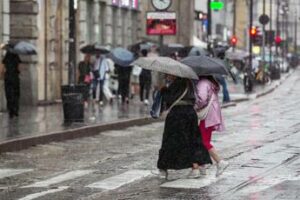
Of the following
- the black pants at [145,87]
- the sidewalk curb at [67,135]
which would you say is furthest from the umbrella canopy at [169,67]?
the black pants at [145,87]

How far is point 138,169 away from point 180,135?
1.63 metres

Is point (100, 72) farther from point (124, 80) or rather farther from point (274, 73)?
point (274, 73)

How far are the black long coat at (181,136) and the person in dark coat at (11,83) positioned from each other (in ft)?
34.6

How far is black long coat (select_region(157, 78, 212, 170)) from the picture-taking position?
11961mm

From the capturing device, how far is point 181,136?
11984mm

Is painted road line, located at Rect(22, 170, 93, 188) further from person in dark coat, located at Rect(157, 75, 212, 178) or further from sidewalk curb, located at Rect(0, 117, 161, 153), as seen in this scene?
sidewalk curb, located at Rect(0, 117, 161, 153)

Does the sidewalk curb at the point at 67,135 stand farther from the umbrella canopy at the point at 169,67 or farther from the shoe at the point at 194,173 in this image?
the shoe at the point at 194,173

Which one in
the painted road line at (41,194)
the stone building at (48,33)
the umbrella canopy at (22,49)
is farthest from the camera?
the stone building at (48,33)

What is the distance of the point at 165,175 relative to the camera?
12172 mm

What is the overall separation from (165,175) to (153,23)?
13626 mm

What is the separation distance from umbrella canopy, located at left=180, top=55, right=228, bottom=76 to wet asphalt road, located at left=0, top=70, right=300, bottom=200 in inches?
62.0

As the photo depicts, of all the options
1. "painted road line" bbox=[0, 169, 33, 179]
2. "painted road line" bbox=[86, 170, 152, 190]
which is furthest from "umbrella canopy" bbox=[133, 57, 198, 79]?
"painted road line" bbox=[0, 169, 33, 179]

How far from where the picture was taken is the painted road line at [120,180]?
1155cm

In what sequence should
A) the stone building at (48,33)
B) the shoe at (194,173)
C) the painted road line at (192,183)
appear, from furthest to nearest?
1. the stone building at (48,33)
2. the shoe at (194,173)
3. the painted road line at (192,183)
